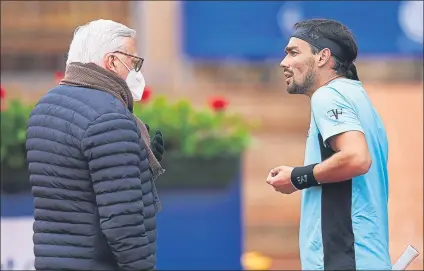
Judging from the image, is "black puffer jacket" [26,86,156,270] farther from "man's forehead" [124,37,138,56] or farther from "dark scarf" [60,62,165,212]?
"man's forehead" [124,37,138,56]

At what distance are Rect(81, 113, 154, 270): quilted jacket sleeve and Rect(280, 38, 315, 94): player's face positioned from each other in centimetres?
65

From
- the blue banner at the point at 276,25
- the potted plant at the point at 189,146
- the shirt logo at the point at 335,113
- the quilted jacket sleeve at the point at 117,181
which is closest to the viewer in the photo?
the quilted jacket sleeve at the point at 117,181

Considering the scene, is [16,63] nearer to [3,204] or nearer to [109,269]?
[3,204]

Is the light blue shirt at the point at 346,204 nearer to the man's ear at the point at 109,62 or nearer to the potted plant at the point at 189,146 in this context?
the man's ear at the point at 109,62

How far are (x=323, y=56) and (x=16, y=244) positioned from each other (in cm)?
288

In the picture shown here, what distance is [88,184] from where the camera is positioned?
11.4ft

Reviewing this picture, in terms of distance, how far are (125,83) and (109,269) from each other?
25.8 inches

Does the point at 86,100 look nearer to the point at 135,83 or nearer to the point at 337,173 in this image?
the point at 135,83

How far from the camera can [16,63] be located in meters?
9.40

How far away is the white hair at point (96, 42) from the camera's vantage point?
12.0 ft

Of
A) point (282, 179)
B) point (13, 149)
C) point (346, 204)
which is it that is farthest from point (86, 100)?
point (13, 149)

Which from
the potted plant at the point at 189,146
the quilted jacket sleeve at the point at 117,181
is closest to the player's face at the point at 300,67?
the quilted jacket sleeve at the point at 117,181

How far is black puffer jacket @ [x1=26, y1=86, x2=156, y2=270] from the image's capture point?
342 centimetres

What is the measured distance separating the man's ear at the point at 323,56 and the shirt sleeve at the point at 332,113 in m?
0.14
